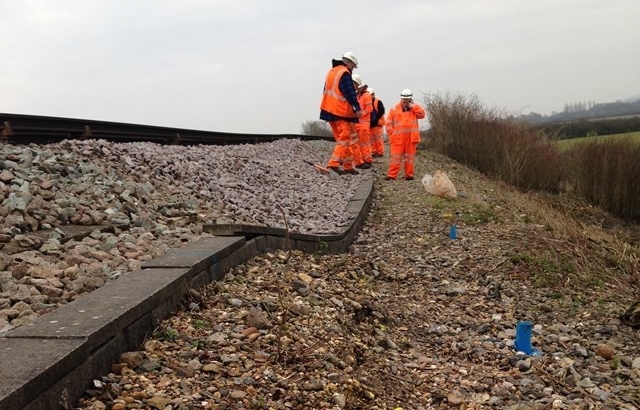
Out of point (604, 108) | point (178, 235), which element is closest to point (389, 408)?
point (178, 235)

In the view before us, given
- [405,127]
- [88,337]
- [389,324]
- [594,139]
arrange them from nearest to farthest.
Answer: [88,337]
[389,324]
[405,127]
[594,139]

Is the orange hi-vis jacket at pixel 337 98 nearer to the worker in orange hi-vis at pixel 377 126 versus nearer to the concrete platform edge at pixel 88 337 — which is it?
the worker in orange hi-vis at pixel 377 126

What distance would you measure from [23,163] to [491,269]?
496cm

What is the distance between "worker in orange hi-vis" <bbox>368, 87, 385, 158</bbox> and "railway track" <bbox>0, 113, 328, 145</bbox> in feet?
18.0

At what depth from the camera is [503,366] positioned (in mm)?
4113

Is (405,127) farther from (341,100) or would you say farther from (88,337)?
(88,337)

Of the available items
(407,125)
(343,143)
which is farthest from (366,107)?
(343,143)

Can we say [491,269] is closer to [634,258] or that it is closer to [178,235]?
[634,258]

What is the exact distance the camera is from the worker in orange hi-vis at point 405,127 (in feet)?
38.5

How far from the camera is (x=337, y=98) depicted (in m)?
10.9


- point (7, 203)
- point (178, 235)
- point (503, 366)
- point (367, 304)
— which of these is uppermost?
point (7, 203)

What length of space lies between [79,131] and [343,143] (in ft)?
16.5

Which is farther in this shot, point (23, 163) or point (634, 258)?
point (634, 258)

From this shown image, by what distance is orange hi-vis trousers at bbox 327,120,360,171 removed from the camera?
11031 mm
